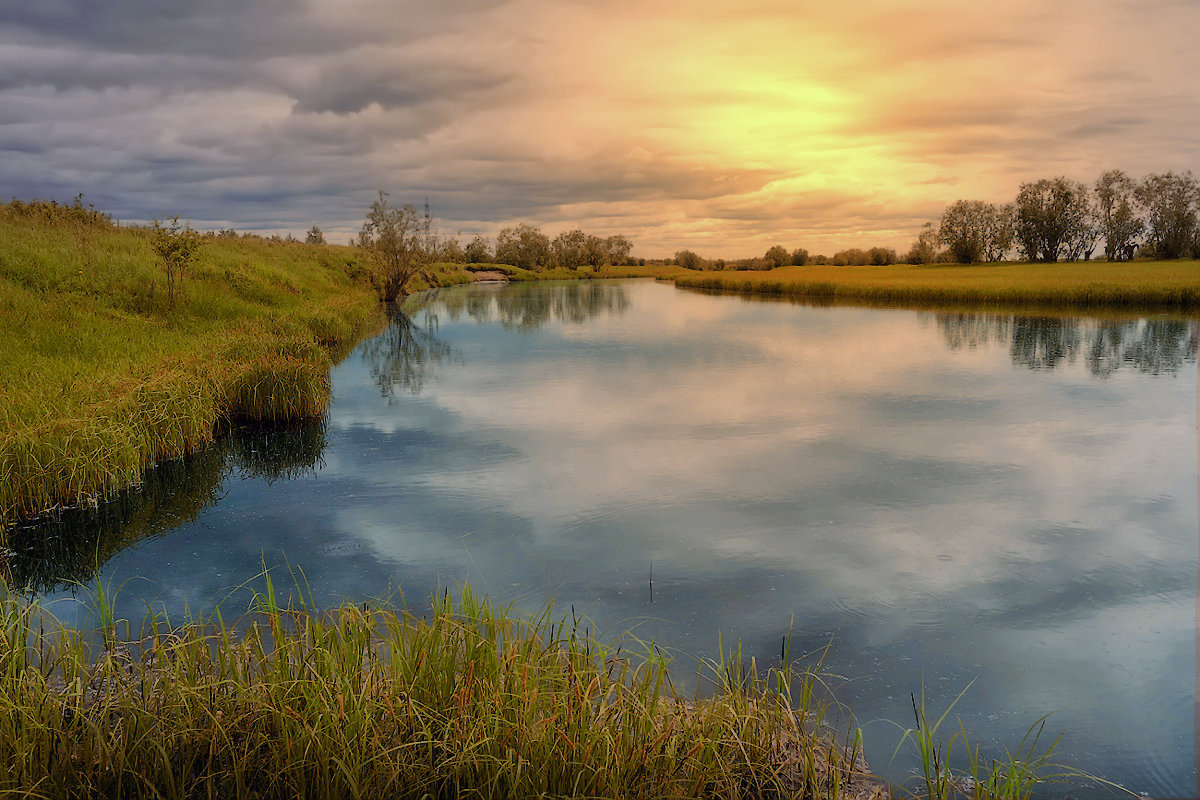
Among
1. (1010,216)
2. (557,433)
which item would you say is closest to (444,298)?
(557,433)

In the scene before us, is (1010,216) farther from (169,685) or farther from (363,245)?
(169,685)

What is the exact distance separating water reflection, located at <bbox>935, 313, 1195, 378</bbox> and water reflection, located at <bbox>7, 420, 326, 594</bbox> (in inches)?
732

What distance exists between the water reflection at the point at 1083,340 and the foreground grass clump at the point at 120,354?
1945 centimetres

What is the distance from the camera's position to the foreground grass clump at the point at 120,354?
30.2ft

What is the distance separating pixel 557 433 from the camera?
1340 centimetres

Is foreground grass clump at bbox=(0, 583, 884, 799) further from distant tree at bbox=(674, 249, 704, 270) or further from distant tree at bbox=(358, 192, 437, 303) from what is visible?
distant tree at bbox=(674, 249, 704, 270)

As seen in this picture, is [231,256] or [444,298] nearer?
[231,256]

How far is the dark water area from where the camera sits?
223 inches

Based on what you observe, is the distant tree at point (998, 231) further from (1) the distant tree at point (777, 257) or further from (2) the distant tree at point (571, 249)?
(2) the distant tree at point (571, 249)

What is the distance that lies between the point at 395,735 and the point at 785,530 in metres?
5.83

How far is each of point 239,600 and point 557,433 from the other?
23.5ft

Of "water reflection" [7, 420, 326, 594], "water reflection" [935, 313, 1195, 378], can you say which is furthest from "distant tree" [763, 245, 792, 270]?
"water reflection" [7, 420, 326, 594]

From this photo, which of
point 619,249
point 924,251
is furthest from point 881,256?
point 619,249

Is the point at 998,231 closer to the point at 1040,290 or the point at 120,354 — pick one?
the point at 1040,290
